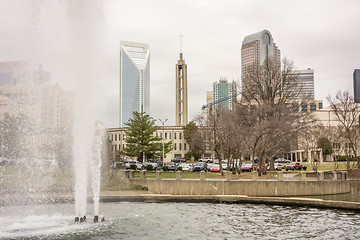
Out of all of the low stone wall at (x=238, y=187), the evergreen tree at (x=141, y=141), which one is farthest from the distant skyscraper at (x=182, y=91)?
the low stone wall at (x=238, y=187)

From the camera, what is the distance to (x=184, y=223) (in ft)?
59.3

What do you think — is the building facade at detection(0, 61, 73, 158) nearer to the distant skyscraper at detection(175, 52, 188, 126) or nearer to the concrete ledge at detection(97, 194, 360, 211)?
the concrete ledge at detection(97, 194, 360, 211)

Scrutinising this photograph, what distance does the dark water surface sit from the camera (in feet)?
50.8

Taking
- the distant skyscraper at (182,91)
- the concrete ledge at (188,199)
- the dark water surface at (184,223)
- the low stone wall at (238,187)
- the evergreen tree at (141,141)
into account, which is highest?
the distant skyscraper at (182,91)

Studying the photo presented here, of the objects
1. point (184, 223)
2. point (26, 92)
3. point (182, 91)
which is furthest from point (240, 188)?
point (182, 91)

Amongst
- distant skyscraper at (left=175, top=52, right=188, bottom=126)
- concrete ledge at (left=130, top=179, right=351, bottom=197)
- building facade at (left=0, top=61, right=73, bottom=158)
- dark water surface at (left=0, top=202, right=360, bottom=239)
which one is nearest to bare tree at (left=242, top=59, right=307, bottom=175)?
concrete ledge at (left=130, top=179, right=351, bottom=197)

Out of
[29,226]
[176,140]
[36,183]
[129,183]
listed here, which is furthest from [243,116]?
[176,140]

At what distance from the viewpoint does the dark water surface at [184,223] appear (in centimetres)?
1547

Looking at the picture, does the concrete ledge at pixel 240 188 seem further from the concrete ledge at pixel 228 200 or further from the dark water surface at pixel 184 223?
the dark water surface at pixel 184 223

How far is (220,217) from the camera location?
19.7m

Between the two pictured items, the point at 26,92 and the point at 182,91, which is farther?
the point at 182,91

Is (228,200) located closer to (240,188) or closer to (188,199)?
(188,199)

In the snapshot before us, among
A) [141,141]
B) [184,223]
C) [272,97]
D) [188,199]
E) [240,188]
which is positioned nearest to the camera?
[184,223]

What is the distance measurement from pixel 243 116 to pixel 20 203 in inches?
1314
